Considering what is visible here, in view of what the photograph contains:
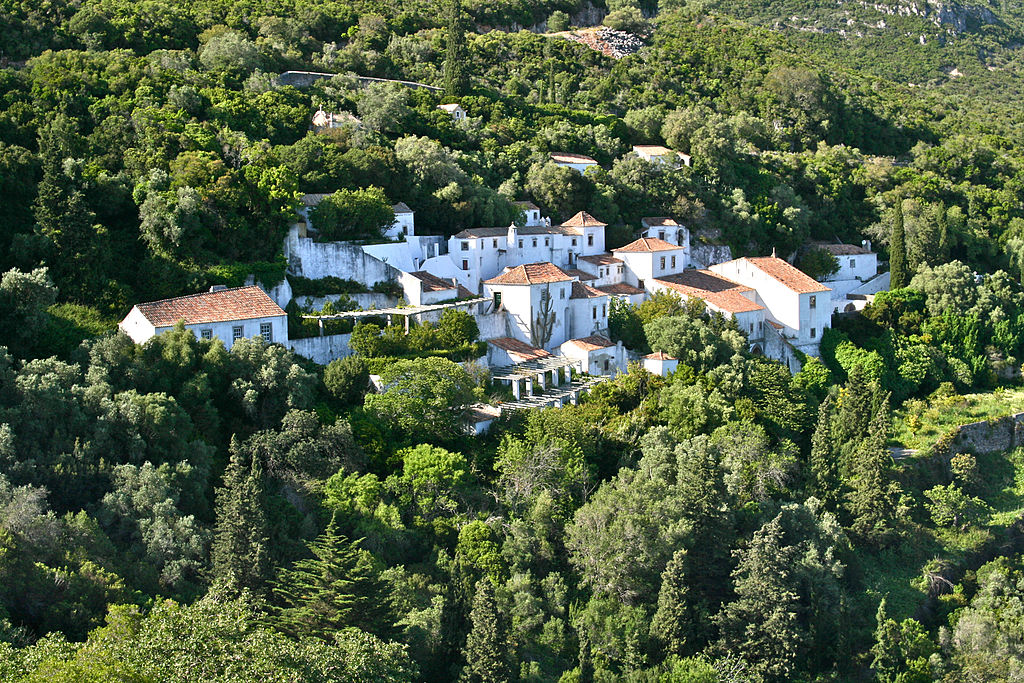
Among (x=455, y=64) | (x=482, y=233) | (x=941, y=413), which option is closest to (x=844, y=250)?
(x=941, y=413)

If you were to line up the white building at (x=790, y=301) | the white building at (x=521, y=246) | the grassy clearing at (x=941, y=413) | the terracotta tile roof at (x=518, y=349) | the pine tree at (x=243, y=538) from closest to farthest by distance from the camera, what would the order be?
the pine tree at (x=243, y=538) → the terracotta tile roof at (x=518, y=349) → the grassy clearing at (x=941, y=413) → the white building at (x=521, y=246) → the white building at (x=790, y=301)

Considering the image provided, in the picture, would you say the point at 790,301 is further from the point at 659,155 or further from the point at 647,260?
the point at 659,155

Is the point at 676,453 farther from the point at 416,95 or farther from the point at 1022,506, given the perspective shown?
the point at 416,95

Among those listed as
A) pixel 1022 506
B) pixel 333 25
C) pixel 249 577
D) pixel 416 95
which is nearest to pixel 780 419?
pixel 1022 506

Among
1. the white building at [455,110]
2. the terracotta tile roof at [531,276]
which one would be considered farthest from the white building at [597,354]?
the white building at [455,110]

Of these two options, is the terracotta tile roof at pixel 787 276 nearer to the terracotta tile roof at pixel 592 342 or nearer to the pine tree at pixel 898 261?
the pine tree at pixel 898 261

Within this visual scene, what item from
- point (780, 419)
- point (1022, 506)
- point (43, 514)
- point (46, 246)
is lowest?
point (1022, 506)

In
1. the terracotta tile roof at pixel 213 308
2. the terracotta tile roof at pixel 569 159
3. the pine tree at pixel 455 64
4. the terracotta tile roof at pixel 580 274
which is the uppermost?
the pine tree at pixel 455 64
